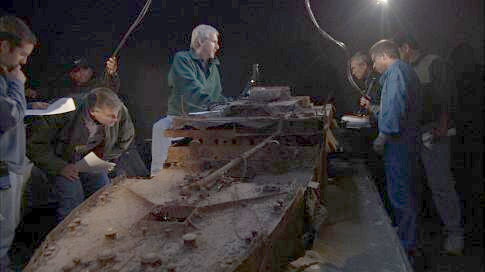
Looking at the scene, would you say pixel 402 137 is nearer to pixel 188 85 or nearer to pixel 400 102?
pixel 400 102

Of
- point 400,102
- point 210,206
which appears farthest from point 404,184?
point 210,206

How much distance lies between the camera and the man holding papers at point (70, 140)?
4727mm

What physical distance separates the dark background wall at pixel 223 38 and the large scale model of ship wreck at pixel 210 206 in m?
4.17

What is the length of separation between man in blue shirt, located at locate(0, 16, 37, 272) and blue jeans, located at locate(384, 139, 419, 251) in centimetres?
409

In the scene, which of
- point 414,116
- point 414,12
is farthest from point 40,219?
point 414,12

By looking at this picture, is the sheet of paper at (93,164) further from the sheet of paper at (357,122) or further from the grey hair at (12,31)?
the sheet of paper at (357,122)

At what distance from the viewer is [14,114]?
11.7 feet

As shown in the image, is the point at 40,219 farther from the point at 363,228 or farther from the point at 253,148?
the point at 363,228

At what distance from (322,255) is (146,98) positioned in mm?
6796

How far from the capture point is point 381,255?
14.4ft

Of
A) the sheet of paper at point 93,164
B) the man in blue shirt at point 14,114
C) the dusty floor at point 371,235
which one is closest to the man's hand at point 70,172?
the sheet of paper at point 93,164

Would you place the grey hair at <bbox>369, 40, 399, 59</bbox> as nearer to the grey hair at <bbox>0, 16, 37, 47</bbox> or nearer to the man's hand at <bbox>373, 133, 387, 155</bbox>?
the man's hand at <bbox>373, 133, 387, 155</bbox>

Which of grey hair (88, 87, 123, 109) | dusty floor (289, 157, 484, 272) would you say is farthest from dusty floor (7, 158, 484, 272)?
grey hair (88, 87, 123, 109)

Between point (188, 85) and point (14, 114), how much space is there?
3000mm
